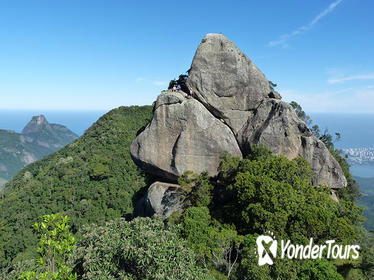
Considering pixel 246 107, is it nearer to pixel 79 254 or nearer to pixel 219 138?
pixel 219 138

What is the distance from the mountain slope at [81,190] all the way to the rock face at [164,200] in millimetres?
25049

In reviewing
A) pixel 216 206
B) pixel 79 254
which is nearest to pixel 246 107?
pixel 216 206

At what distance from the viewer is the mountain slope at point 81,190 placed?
177ft

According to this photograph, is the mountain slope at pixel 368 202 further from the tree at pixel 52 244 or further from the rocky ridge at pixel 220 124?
the tree at pixel 52 244

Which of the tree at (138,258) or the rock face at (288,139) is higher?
the rock face at (288,139)

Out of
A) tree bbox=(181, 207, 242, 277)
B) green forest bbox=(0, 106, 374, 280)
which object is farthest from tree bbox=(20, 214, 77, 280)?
tree bbox=(181, 207, 242, 277)

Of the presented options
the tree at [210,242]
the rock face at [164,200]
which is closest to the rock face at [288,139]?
the rock face at [164,200]

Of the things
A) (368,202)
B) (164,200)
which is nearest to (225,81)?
(164,200)

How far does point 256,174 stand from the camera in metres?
16.5

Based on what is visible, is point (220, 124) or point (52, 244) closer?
point (52, 244)

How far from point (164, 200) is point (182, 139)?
594cm

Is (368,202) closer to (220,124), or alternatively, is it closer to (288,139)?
(288,139)

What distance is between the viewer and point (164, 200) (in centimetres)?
2069

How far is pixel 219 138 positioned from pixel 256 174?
17.7 ft
